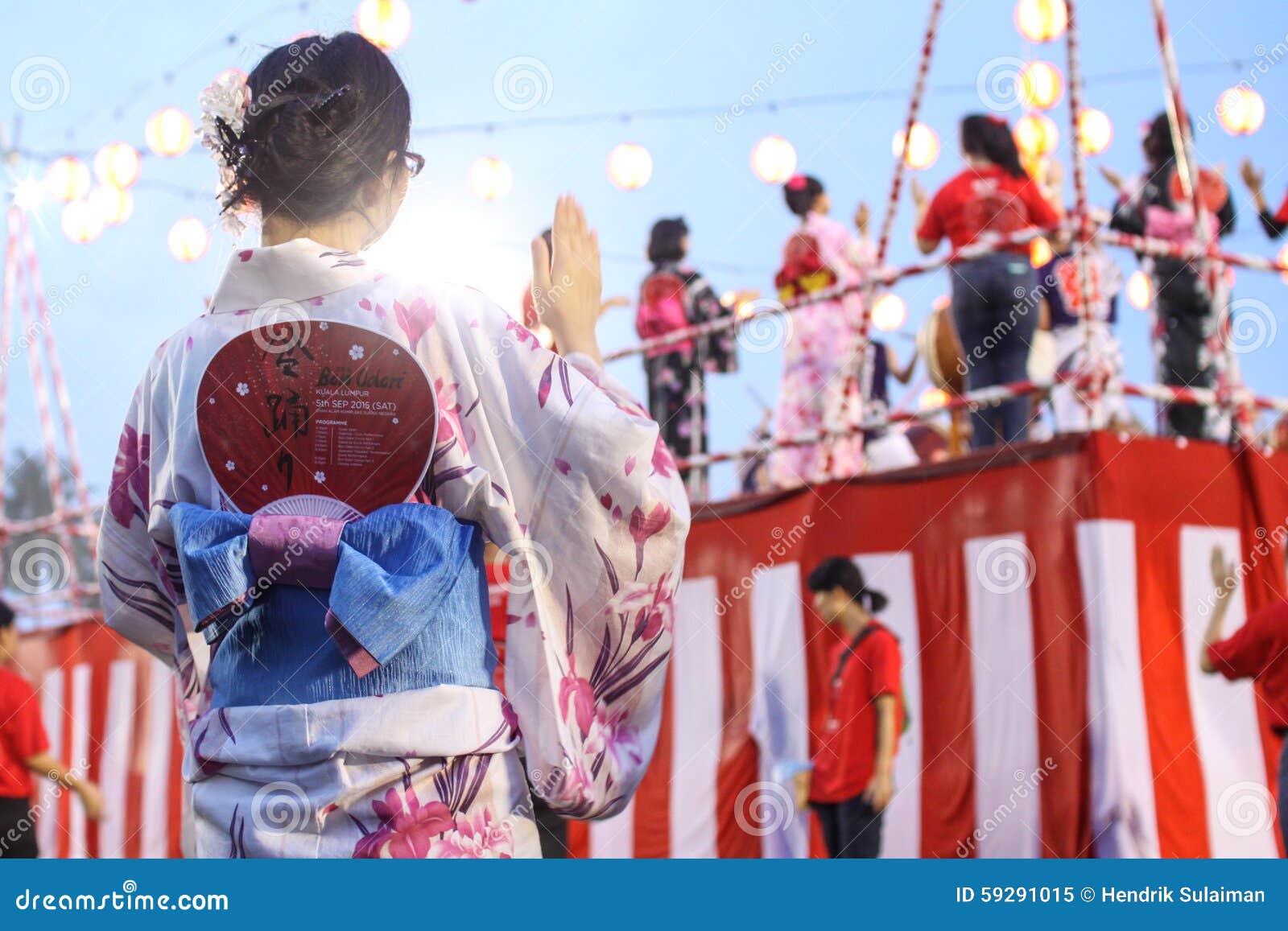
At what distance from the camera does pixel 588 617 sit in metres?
1.81

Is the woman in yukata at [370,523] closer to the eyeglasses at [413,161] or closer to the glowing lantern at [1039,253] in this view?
the eyeglasses at [413,161]

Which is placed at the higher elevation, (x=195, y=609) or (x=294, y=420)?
(x=294, y=420)

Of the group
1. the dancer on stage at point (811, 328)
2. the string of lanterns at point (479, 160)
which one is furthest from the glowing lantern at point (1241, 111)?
the dancer on stage at point (811, 328)

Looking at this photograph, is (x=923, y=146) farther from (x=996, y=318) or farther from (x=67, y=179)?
(x=67, y=179)

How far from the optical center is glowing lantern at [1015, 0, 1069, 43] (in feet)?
23.5

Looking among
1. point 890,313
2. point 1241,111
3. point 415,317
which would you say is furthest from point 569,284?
point 890,313

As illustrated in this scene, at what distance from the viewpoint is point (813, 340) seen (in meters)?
6.66

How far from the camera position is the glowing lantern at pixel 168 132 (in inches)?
385

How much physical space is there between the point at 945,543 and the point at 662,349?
2.08 meters

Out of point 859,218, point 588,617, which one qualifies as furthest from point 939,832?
point 859,218

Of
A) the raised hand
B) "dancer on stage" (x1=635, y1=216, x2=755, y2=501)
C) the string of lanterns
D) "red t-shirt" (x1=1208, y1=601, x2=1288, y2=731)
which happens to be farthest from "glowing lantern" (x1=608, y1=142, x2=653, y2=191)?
the raised hand

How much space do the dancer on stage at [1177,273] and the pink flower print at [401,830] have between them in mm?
4414

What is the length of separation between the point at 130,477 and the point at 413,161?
23.1 inches

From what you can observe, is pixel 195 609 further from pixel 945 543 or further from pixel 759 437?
pixel 759 437
